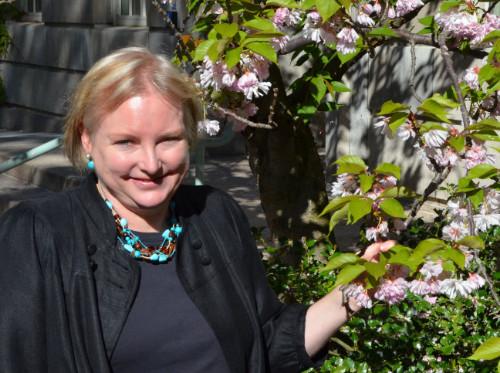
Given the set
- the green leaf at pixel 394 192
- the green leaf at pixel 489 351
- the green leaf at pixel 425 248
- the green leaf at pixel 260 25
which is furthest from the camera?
the green leaf at pixel 260 25

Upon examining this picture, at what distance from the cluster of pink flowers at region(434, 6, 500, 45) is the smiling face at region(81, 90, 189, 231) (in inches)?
52.1

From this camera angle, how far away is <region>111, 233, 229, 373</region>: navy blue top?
2.43 m

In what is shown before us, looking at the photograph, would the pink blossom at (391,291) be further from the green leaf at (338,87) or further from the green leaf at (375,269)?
the green leaf at (338,87)

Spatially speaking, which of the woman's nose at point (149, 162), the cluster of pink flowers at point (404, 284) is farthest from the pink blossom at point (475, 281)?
the woman's nose at point (149, 162)

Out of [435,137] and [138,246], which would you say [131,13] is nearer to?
[435,137]

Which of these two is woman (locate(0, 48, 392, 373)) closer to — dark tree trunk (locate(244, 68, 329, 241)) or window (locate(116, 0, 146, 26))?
dark tree trunk (locate(244, 68, 329, 241))

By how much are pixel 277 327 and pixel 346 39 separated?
44.2 inches

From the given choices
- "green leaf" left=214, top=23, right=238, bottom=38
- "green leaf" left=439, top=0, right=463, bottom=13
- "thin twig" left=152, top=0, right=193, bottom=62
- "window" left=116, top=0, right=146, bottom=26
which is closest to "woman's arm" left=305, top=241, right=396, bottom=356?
"green leaf" left=214, top=23, right=238, bottom=38

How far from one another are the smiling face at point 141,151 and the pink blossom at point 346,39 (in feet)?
3.30

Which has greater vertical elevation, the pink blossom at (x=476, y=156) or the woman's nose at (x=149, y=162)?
the woman's nose at (x=149, y=162)

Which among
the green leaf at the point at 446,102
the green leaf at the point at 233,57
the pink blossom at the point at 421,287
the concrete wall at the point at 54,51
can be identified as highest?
the green leaf at the point at 233,57

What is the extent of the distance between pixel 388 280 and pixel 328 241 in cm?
244

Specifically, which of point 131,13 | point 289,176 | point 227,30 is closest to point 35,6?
point 131,13

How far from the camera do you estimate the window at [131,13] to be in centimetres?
1380
